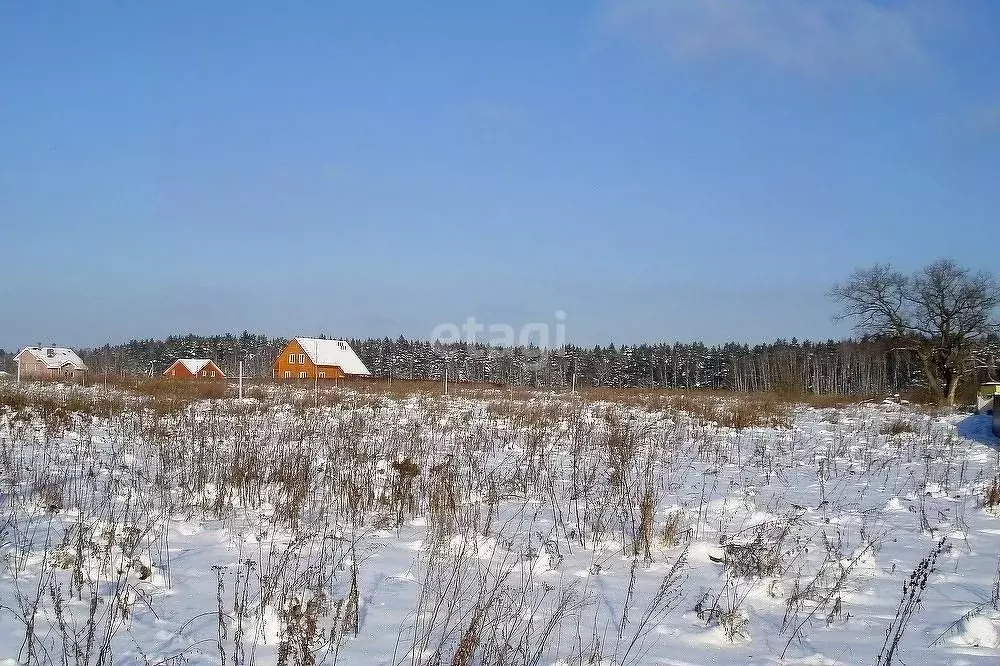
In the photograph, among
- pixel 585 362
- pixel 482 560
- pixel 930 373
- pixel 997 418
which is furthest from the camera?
pixel 585 362

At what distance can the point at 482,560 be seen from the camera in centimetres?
430

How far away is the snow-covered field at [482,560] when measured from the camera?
302 centimetres

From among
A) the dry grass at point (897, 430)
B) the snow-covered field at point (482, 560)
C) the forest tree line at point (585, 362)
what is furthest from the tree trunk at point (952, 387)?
the forest tree line at point (585, 362)

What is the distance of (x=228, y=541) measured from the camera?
15.2 feet

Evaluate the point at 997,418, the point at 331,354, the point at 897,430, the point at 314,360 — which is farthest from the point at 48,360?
the point at 997,418

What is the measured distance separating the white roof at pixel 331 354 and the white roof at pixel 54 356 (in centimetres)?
2422

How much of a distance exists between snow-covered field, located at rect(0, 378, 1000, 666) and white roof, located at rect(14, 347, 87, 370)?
68403 mm

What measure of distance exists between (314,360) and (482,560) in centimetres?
5774

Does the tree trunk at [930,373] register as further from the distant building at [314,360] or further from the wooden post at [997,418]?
the distant building at [314,360]

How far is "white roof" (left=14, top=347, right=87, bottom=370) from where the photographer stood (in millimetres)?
65062

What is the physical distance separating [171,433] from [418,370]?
86.6m

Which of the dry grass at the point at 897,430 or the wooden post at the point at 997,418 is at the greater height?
the wooden post at the point at 997,418

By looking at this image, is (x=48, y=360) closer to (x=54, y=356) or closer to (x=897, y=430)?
(x=54, y=356)

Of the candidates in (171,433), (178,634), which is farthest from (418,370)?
(178,634)
